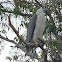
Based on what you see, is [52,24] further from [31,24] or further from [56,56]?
[56,56]

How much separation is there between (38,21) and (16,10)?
73 centimetres

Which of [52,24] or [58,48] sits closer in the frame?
[58,48]

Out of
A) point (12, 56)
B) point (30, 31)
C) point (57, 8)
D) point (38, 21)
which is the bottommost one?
point (12, 56)

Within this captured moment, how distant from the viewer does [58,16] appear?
4.30 m

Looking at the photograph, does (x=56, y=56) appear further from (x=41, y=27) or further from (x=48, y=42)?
(x=41, y=27)

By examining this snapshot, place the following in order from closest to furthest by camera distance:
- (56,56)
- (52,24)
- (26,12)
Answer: (56,56)
(52,24)
(26,12)

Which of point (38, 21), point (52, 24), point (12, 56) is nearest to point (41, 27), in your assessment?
point (38, 21)

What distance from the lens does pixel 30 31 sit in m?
4.34

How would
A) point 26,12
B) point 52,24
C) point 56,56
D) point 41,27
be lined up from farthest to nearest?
1. point 26,12
2. point 52,24
3. point 41,27
4. point 56,56

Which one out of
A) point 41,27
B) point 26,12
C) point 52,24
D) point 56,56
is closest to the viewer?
point 56,56

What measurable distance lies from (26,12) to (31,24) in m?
0.66

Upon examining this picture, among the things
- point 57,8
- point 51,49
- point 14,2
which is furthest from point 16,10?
point 51,49

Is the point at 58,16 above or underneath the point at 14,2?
underneath

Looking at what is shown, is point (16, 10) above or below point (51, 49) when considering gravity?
above
